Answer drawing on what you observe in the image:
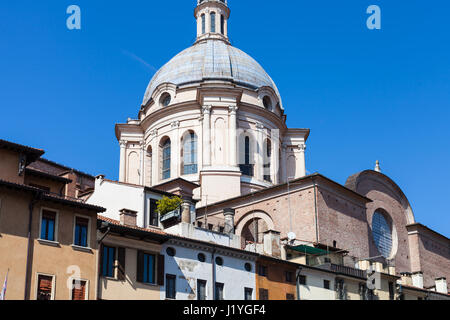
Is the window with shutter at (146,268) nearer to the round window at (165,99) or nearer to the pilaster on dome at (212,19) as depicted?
the round window at (165,99)

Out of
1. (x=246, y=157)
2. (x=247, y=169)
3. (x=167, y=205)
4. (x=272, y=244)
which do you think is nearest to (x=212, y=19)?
(x=246, y=157)

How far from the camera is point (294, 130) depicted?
219 ft

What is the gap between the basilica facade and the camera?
172 feet

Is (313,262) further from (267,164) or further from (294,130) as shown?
(294,130)

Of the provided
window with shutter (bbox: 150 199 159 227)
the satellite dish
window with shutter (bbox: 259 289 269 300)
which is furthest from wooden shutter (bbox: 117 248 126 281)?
the satellite dish

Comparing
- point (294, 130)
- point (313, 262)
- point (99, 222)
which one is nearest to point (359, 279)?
point (313, 262)

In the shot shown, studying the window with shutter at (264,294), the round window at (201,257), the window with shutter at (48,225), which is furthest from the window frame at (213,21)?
the window with shutter at (48,225)

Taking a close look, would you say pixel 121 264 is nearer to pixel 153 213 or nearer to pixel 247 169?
pixel 153 213

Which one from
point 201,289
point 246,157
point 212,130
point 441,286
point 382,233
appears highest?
point 212,130

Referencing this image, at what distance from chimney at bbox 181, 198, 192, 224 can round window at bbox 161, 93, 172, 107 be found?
2483cm

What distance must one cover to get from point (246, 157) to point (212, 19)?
1690 cm

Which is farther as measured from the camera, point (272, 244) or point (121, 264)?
point (272, 244)

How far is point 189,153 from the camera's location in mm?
61344

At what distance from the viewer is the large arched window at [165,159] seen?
204ft
